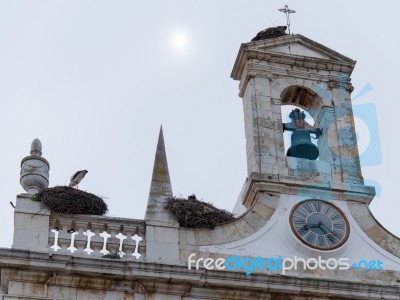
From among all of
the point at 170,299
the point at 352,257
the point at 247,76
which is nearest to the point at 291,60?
the point at 247,76

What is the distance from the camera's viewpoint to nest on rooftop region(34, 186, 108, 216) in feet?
58.8

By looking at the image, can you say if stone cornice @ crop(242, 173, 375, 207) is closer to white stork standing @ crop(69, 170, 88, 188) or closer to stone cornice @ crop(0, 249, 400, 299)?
stone cornice @ crop(0, 249, 400, 299)

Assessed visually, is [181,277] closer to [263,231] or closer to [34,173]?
[263,231]

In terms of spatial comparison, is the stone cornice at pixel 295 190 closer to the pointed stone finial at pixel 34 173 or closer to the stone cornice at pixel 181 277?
the stone cornice at pixel 181 277

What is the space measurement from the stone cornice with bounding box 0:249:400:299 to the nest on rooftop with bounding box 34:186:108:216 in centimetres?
107

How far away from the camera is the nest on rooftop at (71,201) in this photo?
1792 cm

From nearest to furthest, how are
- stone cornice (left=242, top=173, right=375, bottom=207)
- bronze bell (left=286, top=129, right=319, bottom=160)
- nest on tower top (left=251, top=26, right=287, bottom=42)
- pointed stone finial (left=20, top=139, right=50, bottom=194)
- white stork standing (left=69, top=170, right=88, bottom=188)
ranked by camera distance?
pointed stone finial (left=20, top=139, right=50, bottom=194)
white stork standing (left=69, top=170, right=88, bottom=188)
stone cornice (left=242, top=173, right=375, bottom=207)
bronze bell (left=286, top=129, right=319, bottom=160)
nest on tower top (left=251, top=26, right=287, bottom=42)

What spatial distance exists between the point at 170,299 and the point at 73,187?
8.03ft

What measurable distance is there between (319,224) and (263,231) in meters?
0.87

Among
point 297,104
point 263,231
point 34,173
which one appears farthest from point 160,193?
point 297,104

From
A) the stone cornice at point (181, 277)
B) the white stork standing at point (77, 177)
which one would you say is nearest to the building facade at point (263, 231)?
the stone cornice at point (181, 277)

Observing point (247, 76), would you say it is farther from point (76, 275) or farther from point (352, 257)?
point (76, 275)

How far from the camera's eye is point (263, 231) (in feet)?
61.3

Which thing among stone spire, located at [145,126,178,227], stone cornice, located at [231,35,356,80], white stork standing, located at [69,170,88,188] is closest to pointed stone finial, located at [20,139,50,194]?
white stork standing, located at [69,170,88,188]
